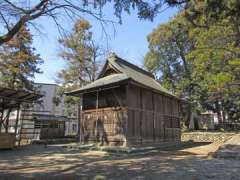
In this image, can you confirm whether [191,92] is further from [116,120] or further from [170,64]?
[116,120]

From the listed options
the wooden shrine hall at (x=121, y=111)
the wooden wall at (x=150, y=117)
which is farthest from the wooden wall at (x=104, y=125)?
the wooden wall at (x=150, y=117)

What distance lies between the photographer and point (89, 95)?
1773cm

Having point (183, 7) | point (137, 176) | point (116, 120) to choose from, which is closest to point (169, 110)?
point (116, 120)

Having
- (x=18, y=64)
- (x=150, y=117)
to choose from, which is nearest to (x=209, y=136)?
(x=150, y=117)

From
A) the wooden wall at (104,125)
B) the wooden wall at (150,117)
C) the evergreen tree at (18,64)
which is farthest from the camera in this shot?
the evergreen tree at (18,64)

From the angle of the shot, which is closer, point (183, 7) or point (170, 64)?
point (183, 7)

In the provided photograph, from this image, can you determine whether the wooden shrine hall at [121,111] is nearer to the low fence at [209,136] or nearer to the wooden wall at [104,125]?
the wooden wall at [104,125]

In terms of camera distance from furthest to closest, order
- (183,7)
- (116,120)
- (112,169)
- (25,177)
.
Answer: (116,120) → (183,7) → (112,169) → (25,177)

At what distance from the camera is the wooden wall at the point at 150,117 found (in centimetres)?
1545

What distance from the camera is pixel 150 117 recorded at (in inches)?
685

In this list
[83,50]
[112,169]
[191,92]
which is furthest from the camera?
[191,92]

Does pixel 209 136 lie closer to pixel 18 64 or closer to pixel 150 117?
pixel 150 117

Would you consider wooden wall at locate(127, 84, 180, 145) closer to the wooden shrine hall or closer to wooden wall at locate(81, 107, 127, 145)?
the wooden shrine hall

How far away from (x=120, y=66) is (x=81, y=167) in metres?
11.1
